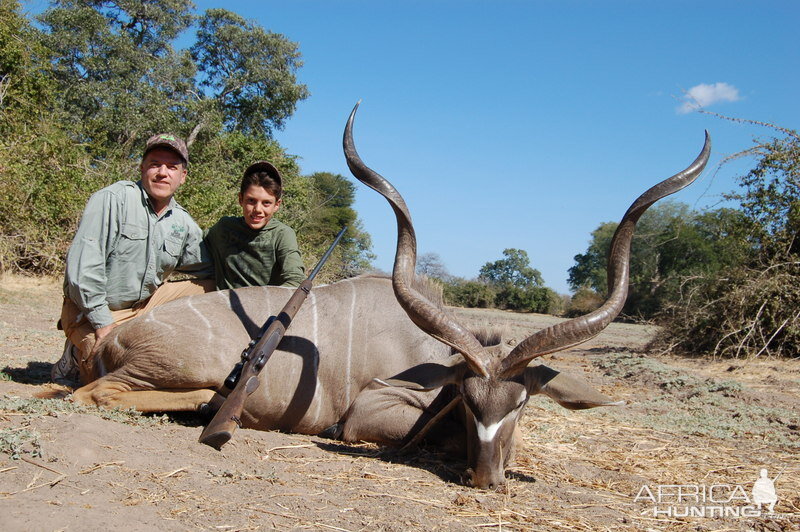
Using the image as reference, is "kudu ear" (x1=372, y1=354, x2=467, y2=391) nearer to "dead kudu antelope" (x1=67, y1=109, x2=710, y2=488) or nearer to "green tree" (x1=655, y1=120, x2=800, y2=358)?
"dead kudu antelope" (x1=67, y1=109, x2=710, y2=488)

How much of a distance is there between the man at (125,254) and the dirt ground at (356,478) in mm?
488

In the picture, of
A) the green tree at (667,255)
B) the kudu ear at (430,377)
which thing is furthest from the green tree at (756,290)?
the kudu ear at (430,377)

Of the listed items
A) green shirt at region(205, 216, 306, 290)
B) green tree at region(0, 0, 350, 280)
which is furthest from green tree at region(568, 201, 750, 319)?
green tree at region(0, 0, 350, 280)

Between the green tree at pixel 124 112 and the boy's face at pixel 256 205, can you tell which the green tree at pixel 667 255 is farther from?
the green tree at pixel 124 112

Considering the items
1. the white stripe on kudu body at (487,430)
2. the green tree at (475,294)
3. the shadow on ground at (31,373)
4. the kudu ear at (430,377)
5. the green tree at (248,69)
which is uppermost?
the green tree at (248,69)

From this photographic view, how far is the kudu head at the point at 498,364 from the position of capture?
130 inches

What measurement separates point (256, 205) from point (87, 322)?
1.41 metres

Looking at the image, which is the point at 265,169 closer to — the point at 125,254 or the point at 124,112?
the point at 125,254

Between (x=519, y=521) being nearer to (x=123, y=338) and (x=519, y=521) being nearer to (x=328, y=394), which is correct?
(x=328, y=394)

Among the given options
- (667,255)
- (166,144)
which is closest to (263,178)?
(166,144)

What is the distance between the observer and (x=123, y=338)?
4020mm

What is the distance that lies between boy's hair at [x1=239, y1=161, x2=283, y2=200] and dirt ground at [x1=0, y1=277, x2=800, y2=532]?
1.78 meters

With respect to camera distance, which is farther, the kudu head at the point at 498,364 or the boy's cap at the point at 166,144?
the boy's cap at the point at 166,144

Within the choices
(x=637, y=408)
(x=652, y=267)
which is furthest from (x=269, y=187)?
(x=652, y=267)
